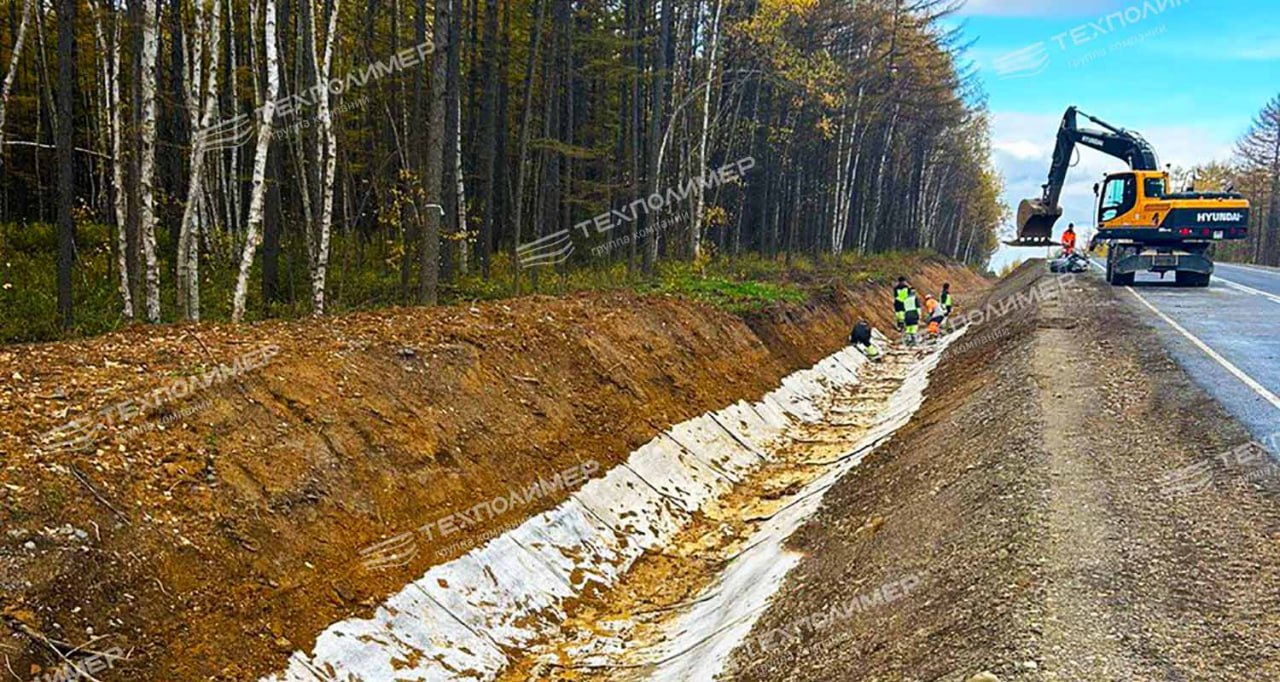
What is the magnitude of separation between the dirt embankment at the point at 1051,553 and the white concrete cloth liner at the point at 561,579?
2.06ft

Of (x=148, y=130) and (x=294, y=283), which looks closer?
(x=148, y=130)

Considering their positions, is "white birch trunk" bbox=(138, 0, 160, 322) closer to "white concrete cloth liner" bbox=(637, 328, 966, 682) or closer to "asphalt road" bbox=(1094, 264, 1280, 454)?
"white concrete cloth liner" bbox=(637, 328, 966, 682)

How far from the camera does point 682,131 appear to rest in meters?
24.8

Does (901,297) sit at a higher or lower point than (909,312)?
higher

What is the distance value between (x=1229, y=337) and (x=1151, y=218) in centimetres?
849

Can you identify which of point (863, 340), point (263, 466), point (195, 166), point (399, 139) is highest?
point (399, 139)

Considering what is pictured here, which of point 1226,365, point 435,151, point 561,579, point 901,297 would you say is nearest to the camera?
point 561,579

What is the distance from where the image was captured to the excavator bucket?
83.0 ft

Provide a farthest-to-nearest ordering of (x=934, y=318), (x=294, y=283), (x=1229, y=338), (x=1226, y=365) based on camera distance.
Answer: (x=934, y=318) < (x=294, y=283) < (x=1229, y=338) < (x=1226, y=365)

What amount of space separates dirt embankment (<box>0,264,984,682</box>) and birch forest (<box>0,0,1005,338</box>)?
3893 mm

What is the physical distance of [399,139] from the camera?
993 inches

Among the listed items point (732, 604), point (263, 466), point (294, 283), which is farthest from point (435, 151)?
point (732, 604)

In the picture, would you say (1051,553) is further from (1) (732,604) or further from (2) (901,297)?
(2) (901,297)

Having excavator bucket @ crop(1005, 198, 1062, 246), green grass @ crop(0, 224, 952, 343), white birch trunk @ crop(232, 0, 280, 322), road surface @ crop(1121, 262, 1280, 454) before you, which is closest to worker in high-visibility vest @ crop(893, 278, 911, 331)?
green grass @ crop(0, 224, 952, 343)
